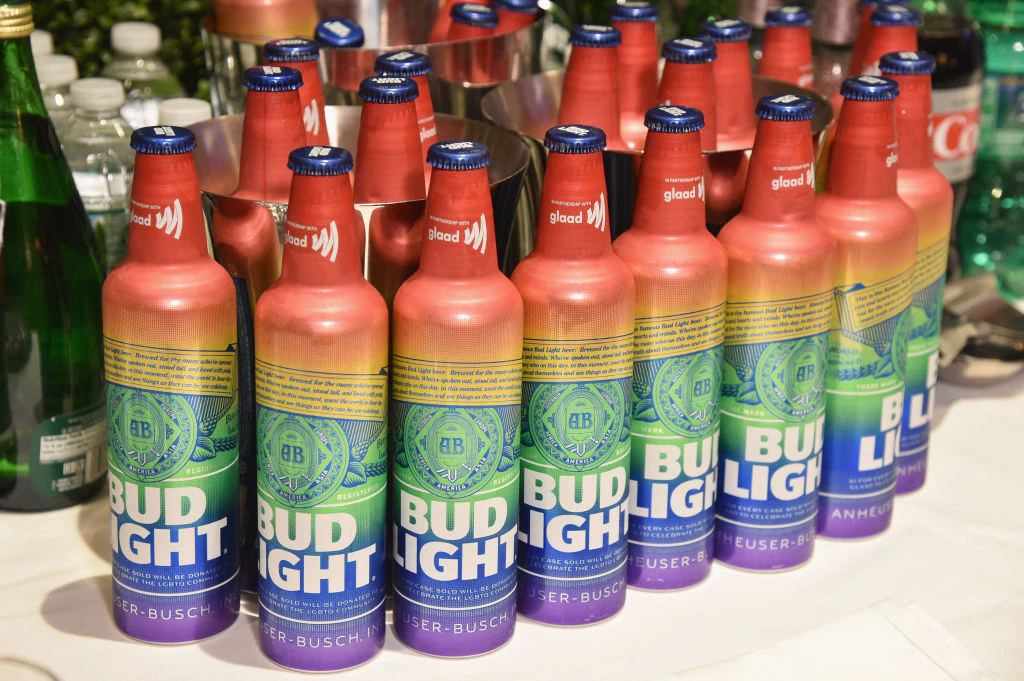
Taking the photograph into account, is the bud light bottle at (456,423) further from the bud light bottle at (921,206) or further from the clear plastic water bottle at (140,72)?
the clear plastic water bottle at (140,72)

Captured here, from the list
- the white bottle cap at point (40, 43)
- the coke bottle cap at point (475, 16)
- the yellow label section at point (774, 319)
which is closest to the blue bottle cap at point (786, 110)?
the yellow label section at point (774, 319)

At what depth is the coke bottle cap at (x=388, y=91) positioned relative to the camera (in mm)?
831

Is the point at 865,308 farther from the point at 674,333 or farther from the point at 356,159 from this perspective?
the point at 356,159

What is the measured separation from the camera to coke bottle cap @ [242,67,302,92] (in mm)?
838

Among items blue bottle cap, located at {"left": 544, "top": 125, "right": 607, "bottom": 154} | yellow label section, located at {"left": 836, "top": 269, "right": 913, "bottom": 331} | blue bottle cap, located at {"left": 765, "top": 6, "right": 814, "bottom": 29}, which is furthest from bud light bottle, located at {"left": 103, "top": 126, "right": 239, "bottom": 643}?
blue bottle cap, located at {"left": 765, "top": 6, "right": 814, "bottom": 29}

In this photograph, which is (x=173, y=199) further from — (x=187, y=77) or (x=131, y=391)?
(x=187, y=77)

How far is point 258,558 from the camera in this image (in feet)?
2.88

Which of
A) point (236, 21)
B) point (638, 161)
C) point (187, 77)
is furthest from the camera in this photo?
point (187, 77)

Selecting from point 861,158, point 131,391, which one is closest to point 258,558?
point 131,391

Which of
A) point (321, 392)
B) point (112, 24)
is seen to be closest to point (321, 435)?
point (321, 392)

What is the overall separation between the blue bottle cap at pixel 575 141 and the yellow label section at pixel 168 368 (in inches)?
9.7

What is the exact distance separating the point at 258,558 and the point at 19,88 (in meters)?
0.42

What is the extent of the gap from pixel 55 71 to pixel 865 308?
757mm

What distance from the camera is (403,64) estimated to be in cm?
93
